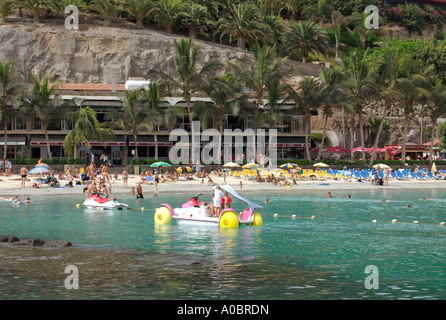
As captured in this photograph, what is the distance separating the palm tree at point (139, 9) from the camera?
70456mm

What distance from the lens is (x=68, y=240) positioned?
717 inches

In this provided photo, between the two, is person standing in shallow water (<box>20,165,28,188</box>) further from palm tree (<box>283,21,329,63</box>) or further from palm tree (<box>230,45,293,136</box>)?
palm tree (<box>283,21,329,63</box>)

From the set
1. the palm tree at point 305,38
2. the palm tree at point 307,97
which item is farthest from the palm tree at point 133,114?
the palm tree at point 305,38

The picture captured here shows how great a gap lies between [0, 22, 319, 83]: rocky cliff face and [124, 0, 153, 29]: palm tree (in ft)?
10.6

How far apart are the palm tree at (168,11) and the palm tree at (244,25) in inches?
217

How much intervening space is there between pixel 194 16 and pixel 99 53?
1285cm

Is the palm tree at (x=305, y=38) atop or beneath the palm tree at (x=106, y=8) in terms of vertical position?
beneath

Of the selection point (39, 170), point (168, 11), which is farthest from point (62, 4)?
point (39, 170)

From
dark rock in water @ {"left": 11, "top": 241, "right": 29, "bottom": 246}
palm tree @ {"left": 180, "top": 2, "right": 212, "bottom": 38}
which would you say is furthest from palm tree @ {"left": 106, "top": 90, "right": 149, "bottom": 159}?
dark rock in water @ {"left": 11, "top": 241, "right": 29, "bottom": 246}

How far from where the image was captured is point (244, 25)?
228ft

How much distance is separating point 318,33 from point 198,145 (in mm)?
29293

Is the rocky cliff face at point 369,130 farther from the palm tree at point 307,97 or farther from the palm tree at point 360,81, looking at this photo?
the palm tree at point 307,97

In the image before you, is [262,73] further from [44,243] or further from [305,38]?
[44,243]
